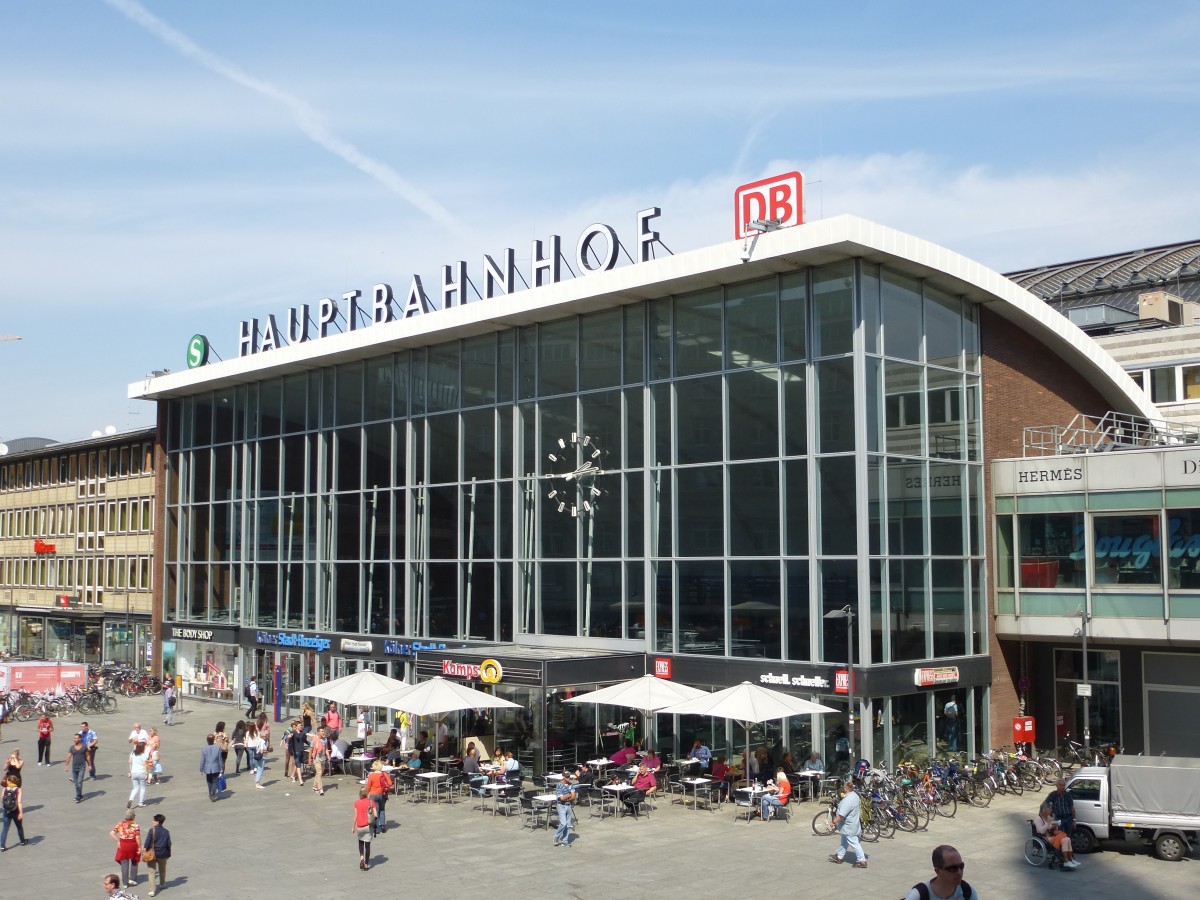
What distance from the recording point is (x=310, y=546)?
4859 cm

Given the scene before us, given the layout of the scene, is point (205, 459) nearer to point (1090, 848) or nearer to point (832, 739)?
point (832, 739)

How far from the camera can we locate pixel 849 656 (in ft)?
93.7

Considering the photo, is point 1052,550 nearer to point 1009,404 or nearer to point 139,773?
point 1009,404

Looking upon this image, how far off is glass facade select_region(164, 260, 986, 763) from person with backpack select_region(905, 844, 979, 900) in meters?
21.7

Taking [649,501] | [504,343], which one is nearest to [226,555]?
[504,343]

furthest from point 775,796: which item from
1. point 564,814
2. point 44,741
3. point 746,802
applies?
point 44,741

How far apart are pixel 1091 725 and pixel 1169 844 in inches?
472

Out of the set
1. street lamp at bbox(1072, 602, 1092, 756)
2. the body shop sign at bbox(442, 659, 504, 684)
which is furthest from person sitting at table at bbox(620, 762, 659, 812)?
street lamp at bbox(1072, 602, 1092, 756)

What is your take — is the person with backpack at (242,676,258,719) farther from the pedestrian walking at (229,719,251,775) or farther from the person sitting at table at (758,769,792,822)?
the person sitting at table at (758,769,792,822)

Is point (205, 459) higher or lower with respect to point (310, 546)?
higher

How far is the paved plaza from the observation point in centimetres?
2155

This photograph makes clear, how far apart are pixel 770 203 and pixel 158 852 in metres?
20.7

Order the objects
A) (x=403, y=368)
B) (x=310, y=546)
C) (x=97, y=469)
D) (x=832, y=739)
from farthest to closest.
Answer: (x=97, y=469) → (x=310, y=546) → (x=403, y=368) → (x=832, y=739)

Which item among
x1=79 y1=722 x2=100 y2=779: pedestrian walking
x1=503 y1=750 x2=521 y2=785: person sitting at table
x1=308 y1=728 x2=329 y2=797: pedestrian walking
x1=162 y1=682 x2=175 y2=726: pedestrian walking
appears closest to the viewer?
x1=503 y1=750 x2=521 y2=785: person sitting at table
